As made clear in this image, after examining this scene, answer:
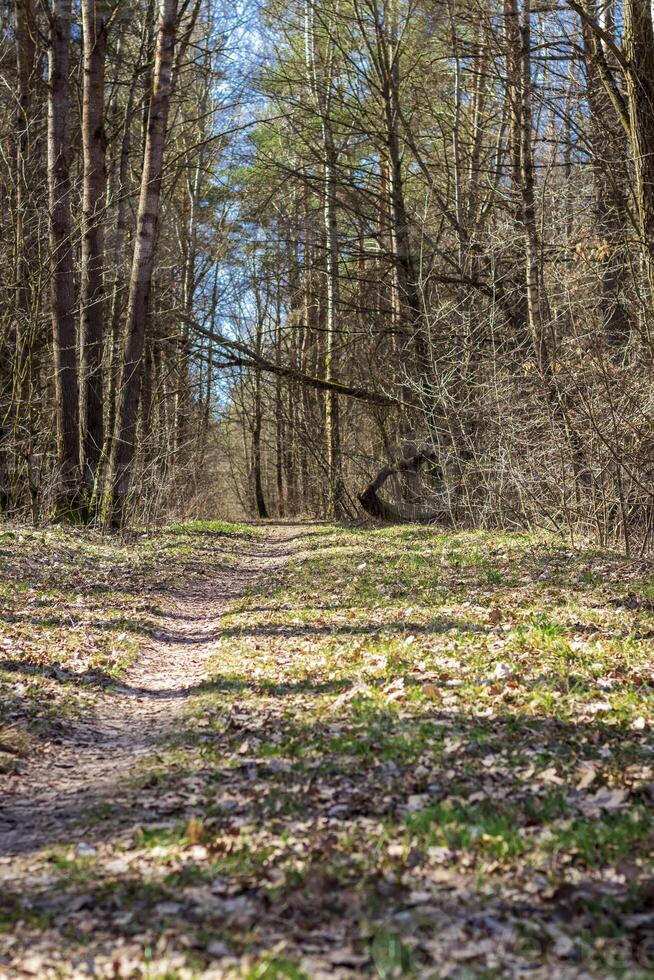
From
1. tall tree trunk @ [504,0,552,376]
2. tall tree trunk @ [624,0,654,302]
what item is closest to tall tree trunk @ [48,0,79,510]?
tall tree trunk @ [504,0,552,376]

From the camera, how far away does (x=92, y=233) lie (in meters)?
17.2

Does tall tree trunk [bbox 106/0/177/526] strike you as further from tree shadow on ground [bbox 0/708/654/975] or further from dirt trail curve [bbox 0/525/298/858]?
tree shadow on ground [bbox 0/708/654/975]

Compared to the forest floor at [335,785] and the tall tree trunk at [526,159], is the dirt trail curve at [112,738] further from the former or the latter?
the tall tree trunk at [526,159]

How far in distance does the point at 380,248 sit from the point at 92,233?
1265 cm

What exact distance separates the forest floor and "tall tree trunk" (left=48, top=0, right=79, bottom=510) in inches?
260

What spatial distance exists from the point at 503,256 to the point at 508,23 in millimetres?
3960

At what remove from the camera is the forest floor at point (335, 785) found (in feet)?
11.1

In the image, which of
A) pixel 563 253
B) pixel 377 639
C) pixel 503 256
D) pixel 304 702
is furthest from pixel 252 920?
pixel 503 256

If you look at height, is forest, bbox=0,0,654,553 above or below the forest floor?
above

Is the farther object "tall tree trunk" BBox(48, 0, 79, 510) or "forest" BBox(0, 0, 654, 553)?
"tall tree trunk" BBox(48, 0, 79, 510)

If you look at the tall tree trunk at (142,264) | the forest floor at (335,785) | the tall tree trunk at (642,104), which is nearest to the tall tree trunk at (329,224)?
the tall tree trunk at (142,264)

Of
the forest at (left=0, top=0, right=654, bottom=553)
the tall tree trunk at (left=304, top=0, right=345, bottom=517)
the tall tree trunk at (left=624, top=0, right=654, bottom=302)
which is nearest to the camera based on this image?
the tall tree trunk at (left=624, top=0, right=654, bottom=302)

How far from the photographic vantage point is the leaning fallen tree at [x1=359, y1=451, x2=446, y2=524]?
2338cm

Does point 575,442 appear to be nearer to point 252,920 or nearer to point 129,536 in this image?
point 129,536
